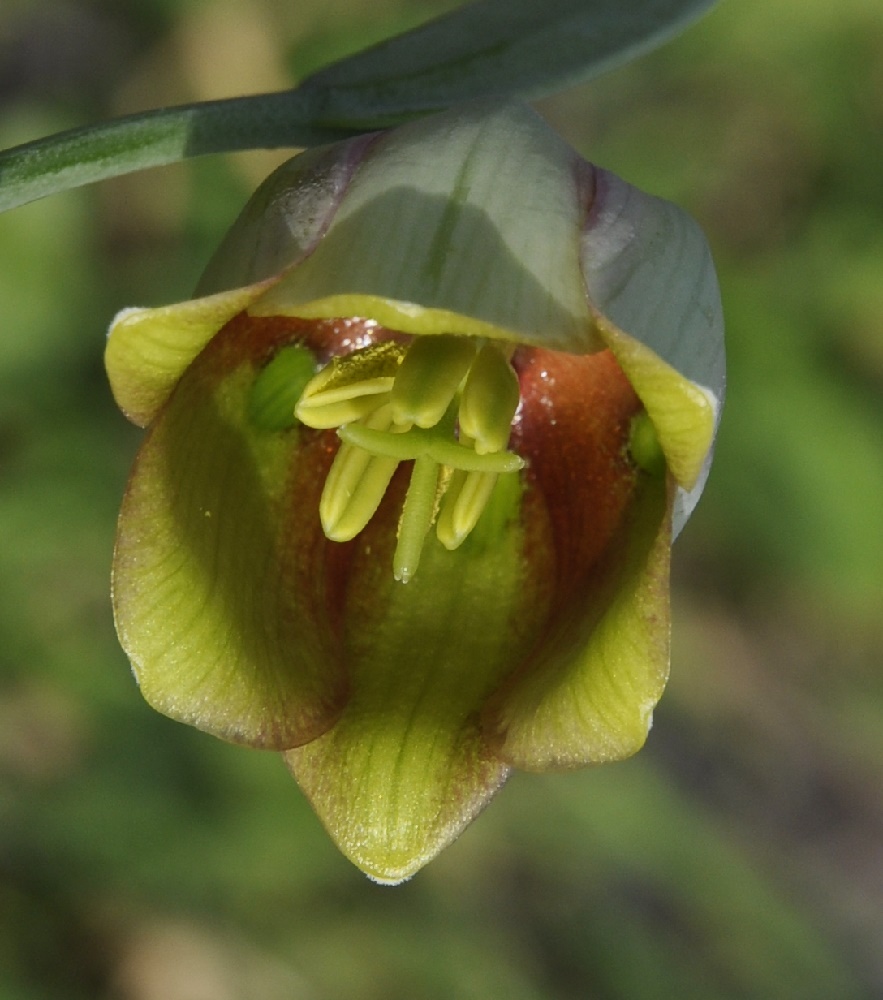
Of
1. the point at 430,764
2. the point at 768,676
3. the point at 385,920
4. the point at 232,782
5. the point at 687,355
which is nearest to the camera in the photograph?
the point at 687,355

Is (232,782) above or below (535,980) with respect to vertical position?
above

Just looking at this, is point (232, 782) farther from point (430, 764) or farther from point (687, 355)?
point (687, 355)

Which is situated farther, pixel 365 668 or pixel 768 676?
pixel 768 676

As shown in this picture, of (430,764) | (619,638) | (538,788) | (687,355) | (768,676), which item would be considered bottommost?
(768,676)

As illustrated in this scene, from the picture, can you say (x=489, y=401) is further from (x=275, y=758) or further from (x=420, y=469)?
(x=275, y=758)

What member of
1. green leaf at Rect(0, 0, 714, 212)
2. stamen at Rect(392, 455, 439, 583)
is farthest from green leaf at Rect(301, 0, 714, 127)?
stamen at Rect(392, 455, 439, 583)

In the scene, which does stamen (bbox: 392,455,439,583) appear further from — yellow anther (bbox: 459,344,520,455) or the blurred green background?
the blurred green background

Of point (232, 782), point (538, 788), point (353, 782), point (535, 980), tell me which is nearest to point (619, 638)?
point (353, 782)

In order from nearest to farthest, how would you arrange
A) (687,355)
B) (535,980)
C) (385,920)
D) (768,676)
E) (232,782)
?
1. (687,355)
2. (232,782)
3. (385,920)
4. (535,980)
5. (768,676)
